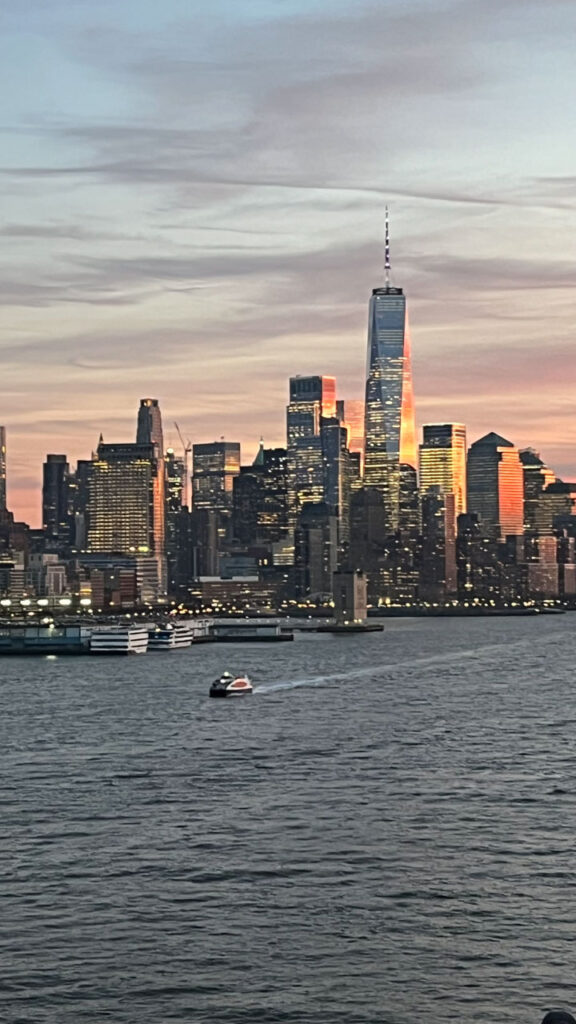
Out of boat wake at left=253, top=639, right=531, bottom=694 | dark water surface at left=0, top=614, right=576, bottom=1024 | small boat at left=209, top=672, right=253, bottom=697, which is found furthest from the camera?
boat wake at left=253, top=639, right=531, bottom=694

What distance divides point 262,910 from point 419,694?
85346 mm

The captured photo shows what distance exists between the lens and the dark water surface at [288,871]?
132 feet

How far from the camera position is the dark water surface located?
132ft

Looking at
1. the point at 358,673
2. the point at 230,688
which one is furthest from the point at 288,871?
the point at 358,673

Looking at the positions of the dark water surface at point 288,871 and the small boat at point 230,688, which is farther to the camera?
the small boat at point 230,688

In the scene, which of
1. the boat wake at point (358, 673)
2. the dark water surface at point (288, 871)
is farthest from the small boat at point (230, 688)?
the dark water surface at point (288, 871)

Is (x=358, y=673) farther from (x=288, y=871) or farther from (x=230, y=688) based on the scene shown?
(x=288, y=871)

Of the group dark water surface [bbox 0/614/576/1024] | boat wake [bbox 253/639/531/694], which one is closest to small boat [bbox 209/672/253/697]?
boat wake [bbox 253/639/531/694]

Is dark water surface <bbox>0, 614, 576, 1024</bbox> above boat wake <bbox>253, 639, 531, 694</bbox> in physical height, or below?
below

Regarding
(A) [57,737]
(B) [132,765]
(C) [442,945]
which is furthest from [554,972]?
(A) [57,737]

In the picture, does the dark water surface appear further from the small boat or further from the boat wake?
A: the boat wake

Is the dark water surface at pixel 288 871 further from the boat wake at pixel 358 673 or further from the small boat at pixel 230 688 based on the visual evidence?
the boat wake at pixel 358 673

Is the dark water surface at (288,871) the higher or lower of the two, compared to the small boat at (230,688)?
lower

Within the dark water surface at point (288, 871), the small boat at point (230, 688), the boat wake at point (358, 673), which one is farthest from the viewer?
the boat wake at point (358, 673)
